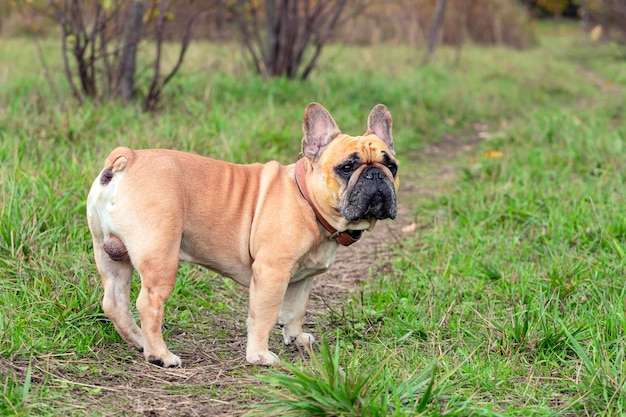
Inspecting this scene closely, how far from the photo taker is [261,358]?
12.9 feet

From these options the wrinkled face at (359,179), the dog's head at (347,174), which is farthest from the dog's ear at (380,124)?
the wrinkled face at (359,179)

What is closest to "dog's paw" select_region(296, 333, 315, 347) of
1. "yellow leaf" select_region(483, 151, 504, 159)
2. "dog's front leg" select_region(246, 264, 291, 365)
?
"dog's front leg" select_region(246, 264, 291, 365)

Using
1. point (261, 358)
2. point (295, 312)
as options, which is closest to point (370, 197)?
point (295, 312)

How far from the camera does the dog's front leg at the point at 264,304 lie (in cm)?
390

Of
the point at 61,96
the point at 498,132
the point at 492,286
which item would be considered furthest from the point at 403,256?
the point at 498,132

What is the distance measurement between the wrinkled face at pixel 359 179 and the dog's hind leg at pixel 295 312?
617 mm

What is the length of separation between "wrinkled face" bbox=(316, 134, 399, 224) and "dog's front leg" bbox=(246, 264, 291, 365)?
0.46 meters

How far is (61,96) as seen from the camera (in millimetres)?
8492

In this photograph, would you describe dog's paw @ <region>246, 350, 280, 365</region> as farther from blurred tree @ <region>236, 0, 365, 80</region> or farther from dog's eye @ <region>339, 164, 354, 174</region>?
blurred tree @ <region>236, 0, 365, 80</region>

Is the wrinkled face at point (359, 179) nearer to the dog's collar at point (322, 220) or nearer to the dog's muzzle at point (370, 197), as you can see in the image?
the dog's muzzle at point (370, 197)

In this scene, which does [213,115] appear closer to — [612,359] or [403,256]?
[403,256]

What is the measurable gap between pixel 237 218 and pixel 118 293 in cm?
73

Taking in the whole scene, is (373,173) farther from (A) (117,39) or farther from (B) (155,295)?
(A) (117,39)

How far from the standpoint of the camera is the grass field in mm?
3279
